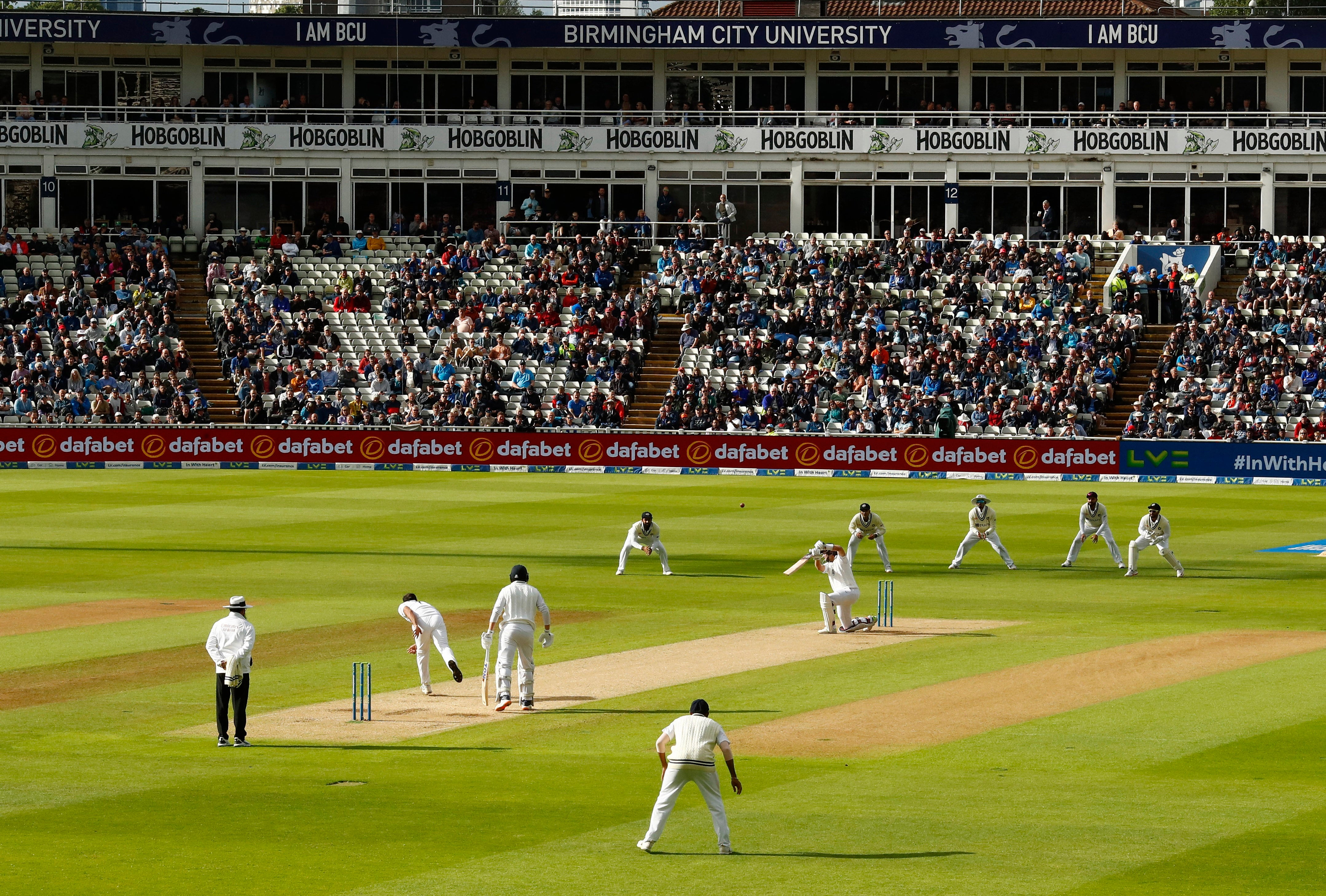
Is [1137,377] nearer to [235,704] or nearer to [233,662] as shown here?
[235,704]

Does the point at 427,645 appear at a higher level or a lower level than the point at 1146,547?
lower

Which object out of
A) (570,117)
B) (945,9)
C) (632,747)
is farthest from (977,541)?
(945,9)

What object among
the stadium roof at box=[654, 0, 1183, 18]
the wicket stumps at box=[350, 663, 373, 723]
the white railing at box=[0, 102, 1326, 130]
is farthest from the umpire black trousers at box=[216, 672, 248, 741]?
the stadium roof at box=[654, 0, 1183, 18]

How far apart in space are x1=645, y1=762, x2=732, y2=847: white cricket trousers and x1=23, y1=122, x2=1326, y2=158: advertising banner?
56486mm

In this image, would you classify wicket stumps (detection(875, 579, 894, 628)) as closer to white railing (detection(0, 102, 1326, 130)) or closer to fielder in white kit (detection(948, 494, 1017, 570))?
fielder in white kit (detection(948, 494, 1017, 570))

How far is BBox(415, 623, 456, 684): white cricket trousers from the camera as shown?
21.0m

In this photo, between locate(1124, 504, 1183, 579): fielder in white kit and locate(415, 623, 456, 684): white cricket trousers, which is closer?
locate(415, 623, 456, 684): white cricket trousers

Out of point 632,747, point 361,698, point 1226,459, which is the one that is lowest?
point 632,747

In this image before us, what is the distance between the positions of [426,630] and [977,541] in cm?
1558

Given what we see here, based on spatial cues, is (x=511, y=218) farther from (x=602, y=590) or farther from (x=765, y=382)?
(x=602, y=590)

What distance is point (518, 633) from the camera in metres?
20.2

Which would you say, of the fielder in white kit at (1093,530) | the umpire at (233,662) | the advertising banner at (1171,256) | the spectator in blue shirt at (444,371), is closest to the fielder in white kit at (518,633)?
the umpire at (233,662)

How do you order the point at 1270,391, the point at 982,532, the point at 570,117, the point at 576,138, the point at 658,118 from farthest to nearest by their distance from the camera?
the point at 570,117, the point at 658,118, the point at 576,138, the point at 1270,391, the point at 982,532

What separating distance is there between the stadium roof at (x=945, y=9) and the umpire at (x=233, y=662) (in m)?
54.7
